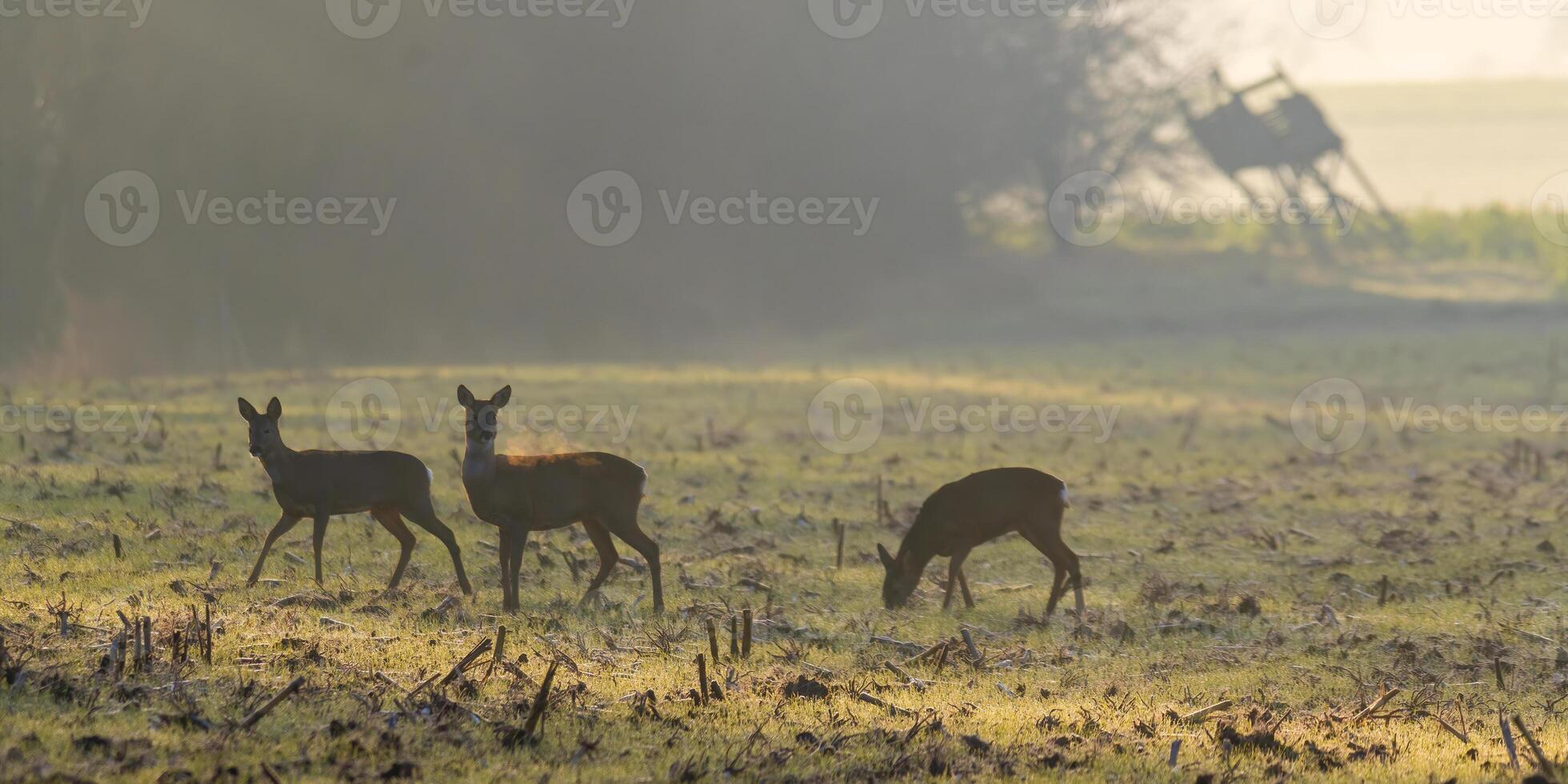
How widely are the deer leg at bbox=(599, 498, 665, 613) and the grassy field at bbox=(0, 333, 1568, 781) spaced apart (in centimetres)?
15

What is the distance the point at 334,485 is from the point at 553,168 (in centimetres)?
3714

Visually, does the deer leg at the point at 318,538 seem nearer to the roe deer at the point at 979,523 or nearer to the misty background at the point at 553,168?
the roe deer at the point at 979,523

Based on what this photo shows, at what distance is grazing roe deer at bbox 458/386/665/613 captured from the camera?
9602 millimetres

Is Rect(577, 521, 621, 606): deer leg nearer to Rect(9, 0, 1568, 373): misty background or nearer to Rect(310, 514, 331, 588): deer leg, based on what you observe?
Rect(310, 514, 331, 588): deer leg

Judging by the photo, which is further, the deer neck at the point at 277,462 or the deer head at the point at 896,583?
the deer head at the point at 896,583

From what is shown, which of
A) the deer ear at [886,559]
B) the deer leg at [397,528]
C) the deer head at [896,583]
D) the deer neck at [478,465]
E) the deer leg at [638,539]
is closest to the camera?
A: the deer neck at [478,465]

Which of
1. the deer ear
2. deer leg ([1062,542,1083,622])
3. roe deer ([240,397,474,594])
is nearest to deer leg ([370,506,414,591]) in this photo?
roe deer ([240,397,474,594])

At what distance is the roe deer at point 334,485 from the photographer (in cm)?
995

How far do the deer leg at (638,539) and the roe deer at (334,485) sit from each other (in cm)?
101

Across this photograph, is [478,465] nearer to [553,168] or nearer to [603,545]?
[603,545]

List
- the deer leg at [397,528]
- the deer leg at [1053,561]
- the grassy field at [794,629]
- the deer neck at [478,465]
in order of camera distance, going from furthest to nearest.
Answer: the deer leg at [1053,561]
the deer leg at [397,528]
the deer neck at [478,465]
the grassy field at [794,629]

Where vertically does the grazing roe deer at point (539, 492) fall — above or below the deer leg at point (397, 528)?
above

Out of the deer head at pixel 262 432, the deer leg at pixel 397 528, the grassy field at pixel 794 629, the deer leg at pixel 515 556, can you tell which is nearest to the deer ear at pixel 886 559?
the grassy field at pixel 794 629

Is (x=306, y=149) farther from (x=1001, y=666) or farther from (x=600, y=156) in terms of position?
(x=1001, y=666)
